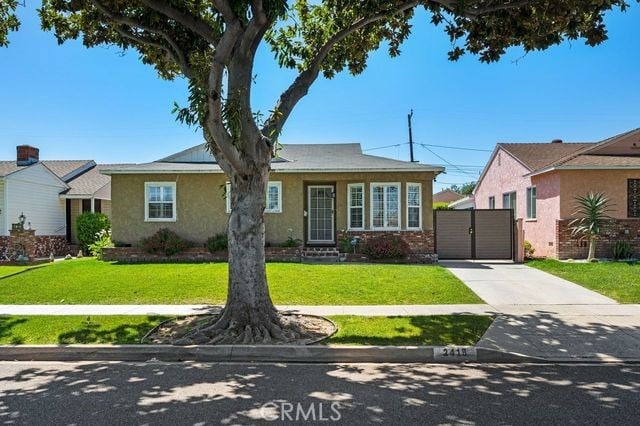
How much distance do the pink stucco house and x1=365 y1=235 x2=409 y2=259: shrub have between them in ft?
18.9

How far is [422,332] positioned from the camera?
7137mm

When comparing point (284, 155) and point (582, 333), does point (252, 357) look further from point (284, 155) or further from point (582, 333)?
point (284, 155)

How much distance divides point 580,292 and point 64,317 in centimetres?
1116

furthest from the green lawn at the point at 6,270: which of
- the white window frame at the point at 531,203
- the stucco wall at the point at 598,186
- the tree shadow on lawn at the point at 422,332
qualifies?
the white window frame at the point at 531,203

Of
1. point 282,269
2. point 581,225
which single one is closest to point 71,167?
point 282,269

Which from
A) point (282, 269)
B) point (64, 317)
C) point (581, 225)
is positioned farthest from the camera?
point (581, 225)

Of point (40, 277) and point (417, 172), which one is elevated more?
point (417, 172)

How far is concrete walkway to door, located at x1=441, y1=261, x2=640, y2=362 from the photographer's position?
251 inches

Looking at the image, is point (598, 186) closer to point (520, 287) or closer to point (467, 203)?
point (520, 287)

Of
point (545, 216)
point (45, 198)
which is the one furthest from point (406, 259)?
point (45, 198)

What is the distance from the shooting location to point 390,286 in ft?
35.9

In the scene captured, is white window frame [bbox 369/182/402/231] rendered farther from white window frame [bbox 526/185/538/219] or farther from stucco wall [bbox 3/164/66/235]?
stucco wall [bbox 3/164/66/235]

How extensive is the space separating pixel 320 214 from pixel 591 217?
951 centimetres

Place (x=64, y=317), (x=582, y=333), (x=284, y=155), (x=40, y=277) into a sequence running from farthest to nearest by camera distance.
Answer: (x=284, y=155) → (x=40, y=277) → (x=64, y=317) → (x=582, y=333)
